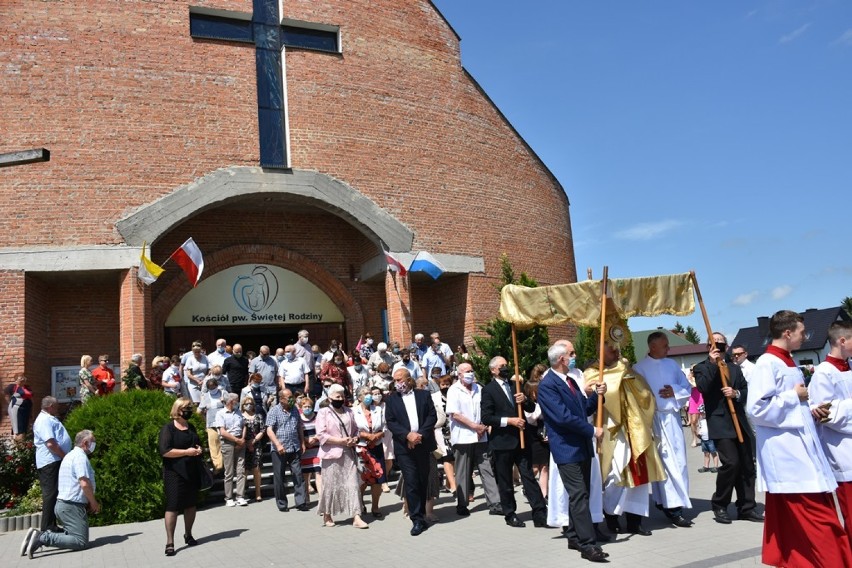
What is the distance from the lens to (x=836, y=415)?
5699 millimetres

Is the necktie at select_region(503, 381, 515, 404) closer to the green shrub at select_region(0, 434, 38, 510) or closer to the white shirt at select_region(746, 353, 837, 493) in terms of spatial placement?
the white shirt at select_region(746, 353, 837, 493)

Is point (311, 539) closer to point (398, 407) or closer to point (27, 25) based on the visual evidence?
point (398, 407)

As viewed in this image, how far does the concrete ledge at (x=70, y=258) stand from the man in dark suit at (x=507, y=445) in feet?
32.2

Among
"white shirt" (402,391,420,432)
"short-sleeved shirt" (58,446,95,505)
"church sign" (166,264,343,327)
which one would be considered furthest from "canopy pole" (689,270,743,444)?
"church sign" (166,264,343,327)

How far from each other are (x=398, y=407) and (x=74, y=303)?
10858 mm

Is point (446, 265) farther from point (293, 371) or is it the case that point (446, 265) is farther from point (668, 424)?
point (668, 424)

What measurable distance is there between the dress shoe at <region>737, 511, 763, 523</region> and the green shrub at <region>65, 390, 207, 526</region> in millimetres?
8149

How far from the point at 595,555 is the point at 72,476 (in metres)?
6.54

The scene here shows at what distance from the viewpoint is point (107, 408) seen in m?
11.4

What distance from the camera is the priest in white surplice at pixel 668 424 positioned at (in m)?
7.97

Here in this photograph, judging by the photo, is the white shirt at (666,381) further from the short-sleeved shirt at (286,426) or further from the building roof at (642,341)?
the building roof at (642,341)

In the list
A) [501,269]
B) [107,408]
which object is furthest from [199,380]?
[501,269]

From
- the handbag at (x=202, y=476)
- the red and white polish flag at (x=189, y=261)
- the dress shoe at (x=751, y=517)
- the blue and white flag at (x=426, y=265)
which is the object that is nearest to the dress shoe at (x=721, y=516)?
the dress shoe at (x=751, y=517)

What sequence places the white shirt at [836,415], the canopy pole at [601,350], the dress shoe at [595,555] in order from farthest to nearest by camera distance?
the canopy pole at [601,350] → the dress shoe at [595,555] → the white shirt at [836,415]
